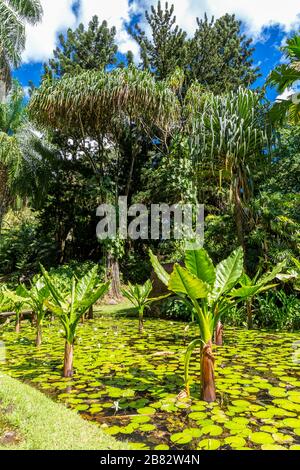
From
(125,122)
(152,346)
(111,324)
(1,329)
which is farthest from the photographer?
(125,122)

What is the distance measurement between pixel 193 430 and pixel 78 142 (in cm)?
1279

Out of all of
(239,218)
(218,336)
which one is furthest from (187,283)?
(239,218)

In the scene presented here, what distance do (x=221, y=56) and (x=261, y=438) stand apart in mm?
18246

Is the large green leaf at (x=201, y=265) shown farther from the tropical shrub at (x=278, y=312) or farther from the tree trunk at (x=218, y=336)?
the tropical shrub at (x=278, y=312)

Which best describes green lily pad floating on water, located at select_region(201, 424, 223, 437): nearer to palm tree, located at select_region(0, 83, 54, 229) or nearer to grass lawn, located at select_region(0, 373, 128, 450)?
grass lawn, located at select_region(0, 373, 128, 450)

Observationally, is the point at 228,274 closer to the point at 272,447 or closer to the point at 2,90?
the point at 272,447

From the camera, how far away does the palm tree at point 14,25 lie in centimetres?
1192

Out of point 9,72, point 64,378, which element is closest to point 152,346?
point 64,378

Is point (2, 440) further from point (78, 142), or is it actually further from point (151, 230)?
point (78, 142)

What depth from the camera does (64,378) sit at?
364 centimetres

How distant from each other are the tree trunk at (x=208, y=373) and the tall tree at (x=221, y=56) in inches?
572

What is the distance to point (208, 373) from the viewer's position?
288 cm

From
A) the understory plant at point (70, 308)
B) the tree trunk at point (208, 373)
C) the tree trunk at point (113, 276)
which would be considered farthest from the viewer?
the tree trunk at point (113, 276)

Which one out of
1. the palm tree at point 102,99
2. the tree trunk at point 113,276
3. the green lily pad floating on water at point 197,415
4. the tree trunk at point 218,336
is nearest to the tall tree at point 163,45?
the palm tree at point 102,99
